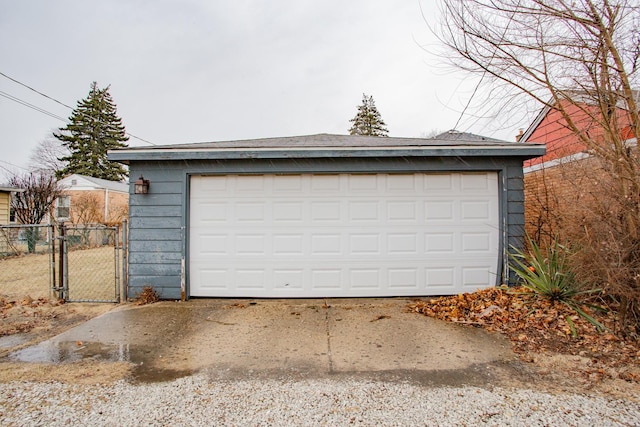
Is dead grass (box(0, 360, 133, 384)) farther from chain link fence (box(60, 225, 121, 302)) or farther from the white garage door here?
the white garage door

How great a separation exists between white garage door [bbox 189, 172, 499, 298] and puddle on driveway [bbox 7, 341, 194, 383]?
1869mm

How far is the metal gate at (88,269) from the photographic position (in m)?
5.04

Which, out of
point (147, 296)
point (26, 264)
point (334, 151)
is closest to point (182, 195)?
point (147, 296)

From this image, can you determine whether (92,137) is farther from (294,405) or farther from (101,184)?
(294,405)

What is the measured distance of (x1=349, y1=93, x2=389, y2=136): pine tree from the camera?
28.5 metres

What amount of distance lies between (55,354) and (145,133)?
25136mm

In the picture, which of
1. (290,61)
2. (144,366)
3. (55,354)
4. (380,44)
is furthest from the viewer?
(290,61)

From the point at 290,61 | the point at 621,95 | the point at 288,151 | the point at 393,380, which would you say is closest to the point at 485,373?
the point at 393,380

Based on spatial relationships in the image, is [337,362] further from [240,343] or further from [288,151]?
[288,151]

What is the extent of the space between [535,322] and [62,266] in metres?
6.64

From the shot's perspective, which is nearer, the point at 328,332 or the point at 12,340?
the point at 12,340

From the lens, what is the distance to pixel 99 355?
3.22 metres

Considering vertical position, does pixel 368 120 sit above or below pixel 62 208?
above

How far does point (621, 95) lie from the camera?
3562mm
